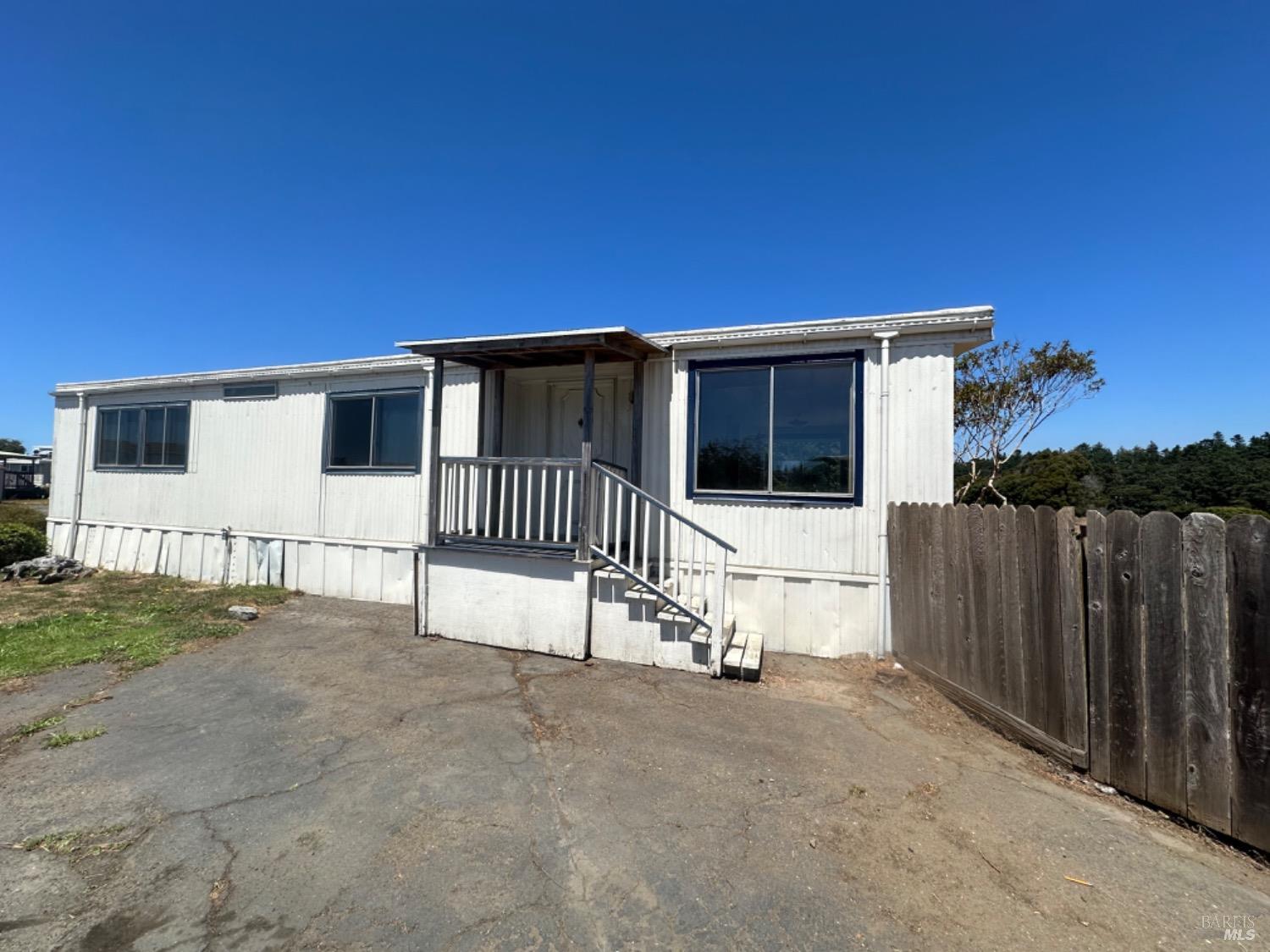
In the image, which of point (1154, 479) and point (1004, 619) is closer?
point (1004, 619)

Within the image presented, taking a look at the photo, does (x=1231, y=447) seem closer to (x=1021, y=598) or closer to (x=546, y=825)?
(x=1021, y=598)

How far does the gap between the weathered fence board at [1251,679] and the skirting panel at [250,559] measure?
8032 millimetres

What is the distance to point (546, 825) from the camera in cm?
271

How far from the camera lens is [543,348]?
567 centimetres

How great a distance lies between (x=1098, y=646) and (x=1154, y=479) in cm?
3691

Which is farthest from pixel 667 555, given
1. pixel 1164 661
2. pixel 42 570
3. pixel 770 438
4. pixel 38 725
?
pixel 42 570

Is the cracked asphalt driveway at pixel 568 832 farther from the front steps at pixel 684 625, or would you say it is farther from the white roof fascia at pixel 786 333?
the white roof fascia at pixel 786 333

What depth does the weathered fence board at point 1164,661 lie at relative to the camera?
8.70 feet

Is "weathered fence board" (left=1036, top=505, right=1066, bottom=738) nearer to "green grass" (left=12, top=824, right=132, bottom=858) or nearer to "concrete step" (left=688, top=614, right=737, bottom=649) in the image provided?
"concrete step" (left=688, top=614, right=737, bottom=649)

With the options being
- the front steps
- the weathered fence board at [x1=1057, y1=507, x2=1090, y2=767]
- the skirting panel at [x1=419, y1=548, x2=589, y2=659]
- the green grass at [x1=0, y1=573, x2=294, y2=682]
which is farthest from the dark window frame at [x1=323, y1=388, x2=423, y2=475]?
the weathered fence board at [x1=1057, y1=507, x2=1090, y2=767]

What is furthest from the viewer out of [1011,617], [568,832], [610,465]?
[610,465]

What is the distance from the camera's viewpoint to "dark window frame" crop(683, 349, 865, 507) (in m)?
5.75

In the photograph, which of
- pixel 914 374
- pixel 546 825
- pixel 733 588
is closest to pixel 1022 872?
pixel 546 825

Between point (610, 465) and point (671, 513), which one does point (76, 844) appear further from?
point (610, 465)
